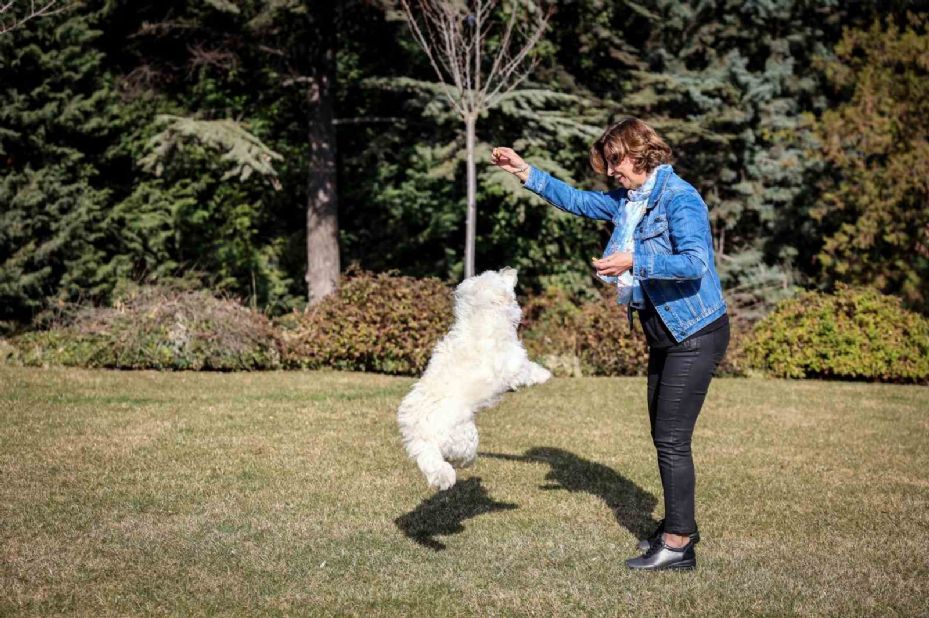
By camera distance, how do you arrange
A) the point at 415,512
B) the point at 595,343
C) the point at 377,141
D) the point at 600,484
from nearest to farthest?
1. the point at 415,512
2. the point at 600,484
3. the point at 595,343
4. the point at 377,141

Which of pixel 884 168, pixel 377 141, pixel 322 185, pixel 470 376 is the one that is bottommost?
pixel 470 376

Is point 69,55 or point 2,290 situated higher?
point 69,55

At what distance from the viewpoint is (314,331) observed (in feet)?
38.8

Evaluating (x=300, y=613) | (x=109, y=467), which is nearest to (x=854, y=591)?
(x=300, y=613)

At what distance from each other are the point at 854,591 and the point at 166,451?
196 inches

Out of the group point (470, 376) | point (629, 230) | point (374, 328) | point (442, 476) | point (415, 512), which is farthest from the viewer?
point (374, 328)

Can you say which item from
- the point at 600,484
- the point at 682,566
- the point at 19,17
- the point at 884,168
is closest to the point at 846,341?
the point at 884,168

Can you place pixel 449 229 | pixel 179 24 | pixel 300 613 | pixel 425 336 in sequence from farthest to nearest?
1. pixel 449 229
2. pixel 179 24
3. pixel 425 336
4. pixel 300 613

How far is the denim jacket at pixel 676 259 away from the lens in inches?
161

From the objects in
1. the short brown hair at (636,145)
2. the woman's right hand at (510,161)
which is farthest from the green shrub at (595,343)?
the short brown hair at (636,145)

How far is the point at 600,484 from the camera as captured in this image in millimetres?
6297

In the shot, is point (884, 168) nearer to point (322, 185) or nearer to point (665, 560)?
point (322, 185)

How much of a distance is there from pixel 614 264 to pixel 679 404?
Result: 2.78ft

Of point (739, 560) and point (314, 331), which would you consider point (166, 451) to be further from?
point (314, 331)
